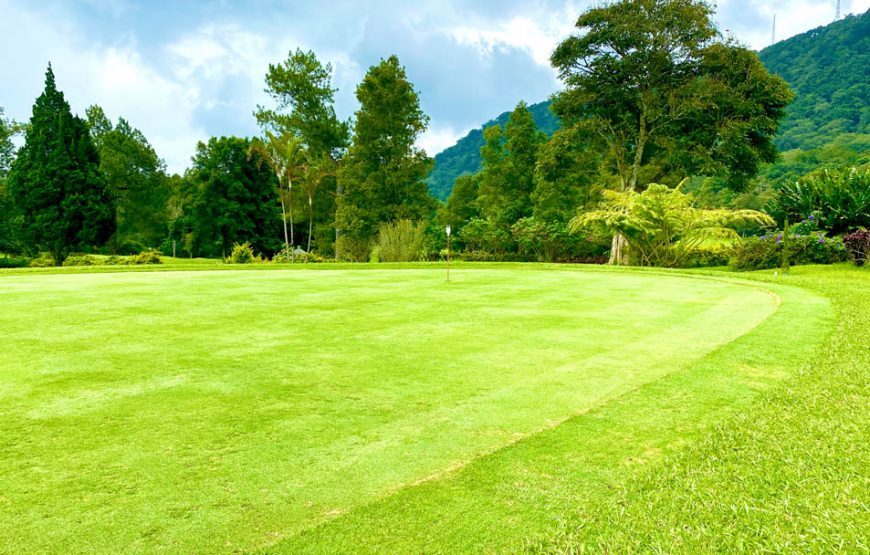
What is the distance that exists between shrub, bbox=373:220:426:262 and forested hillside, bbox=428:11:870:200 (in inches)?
1354

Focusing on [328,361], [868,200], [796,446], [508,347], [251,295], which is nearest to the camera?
[796,446]

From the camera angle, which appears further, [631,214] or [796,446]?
[631,214]

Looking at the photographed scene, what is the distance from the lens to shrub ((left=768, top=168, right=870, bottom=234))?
47.7 feet

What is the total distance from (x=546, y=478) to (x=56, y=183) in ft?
114

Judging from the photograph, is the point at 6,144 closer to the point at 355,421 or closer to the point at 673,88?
the point at 673,88

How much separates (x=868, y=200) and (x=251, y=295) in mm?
17282

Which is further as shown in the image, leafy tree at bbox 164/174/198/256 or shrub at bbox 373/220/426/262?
leafy tree at bbox 164/174/198/256

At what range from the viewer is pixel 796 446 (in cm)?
223

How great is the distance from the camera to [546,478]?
2016mm

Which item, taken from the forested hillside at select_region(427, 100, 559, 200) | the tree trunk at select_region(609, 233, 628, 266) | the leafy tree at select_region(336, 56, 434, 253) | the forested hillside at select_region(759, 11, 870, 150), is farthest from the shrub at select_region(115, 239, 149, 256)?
the forested hillside at select_region(759, 11, 870, 150)

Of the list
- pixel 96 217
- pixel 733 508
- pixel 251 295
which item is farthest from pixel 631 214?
pixel 96 217

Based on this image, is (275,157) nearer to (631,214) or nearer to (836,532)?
(631,214)

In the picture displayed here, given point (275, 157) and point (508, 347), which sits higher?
point (275, 157)

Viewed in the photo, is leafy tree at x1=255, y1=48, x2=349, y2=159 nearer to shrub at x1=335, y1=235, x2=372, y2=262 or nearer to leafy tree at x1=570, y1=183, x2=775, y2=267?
shrub at x1=335, y1=235, x2=372, y2=262
